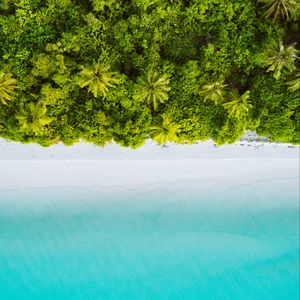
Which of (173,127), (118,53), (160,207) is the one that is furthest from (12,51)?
(160,207)

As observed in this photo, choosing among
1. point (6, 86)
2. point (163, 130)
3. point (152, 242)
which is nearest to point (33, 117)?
point (6, 86)

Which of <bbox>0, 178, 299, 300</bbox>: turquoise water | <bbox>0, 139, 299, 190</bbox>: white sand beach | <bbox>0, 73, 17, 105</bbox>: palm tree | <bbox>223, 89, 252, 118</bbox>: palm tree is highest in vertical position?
<bbox>0, 73, 17, 105</bbox>: palm tree

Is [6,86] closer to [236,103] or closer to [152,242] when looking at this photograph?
[236,103]

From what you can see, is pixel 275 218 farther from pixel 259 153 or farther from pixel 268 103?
pixel 268 103

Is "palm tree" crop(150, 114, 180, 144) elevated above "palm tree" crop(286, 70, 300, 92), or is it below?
below

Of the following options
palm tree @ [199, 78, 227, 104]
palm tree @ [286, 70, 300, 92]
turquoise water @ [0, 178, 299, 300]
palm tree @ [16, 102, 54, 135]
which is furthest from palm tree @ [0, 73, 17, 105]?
palm tree @ [286, 70, 300, 92]

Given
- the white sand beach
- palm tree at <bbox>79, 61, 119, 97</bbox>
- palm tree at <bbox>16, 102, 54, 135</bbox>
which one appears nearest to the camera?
palm tree at <bbox>79, 61, 119, 97</bbox>

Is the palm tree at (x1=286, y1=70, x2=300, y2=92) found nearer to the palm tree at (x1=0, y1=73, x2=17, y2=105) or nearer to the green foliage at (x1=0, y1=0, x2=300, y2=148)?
the green foliage at (x1=0, y1=0, x2=300, y2=148)

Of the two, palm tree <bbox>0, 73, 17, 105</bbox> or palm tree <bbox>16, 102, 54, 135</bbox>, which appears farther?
palm tree <bbox>16, 102, 54, 135</bbox>

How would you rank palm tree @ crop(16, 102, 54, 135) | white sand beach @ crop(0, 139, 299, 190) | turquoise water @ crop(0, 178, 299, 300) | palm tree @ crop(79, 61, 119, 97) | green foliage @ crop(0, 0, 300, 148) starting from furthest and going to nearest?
turquoise water @ crop(0, 178, 299, 300)
white sand beach @ crop(0, 139, 299, 190)
green foliage @ crop(0, 0, 300, 148)
palm tree @ crop(16, 102, 54, 135)
palm tree @ crop(79, 61, 119, 97)
